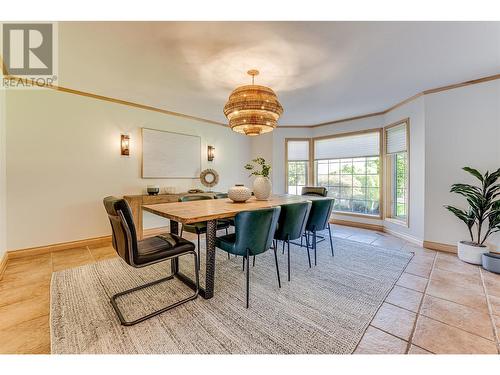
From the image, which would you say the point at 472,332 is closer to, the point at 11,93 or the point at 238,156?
the point at 238,156

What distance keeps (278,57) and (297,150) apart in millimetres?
3500

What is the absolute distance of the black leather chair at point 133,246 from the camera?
160 centimetres

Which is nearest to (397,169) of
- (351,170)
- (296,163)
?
(351,170)

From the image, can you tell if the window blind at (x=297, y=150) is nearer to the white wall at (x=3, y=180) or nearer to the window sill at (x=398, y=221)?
the window sill at (x=398, y=221)

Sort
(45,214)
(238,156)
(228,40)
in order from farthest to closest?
(238,156), (45,214), (228,40)

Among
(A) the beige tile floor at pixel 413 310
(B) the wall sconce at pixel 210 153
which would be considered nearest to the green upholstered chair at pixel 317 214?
(A) the beige tile floor at pixel 413 310

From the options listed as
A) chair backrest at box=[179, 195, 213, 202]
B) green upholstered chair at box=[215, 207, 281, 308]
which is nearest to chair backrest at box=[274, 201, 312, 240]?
green upholstered chair at box=[215, 207, 281, 308]

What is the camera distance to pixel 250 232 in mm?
1926

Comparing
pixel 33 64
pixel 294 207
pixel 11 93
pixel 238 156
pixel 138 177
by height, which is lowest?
pixel 294 207

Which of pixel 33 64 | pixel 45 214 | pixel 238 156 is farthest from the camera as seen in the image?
pixel 238 156

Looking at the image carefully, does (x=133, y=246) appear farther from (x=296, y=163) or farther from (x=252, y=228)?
(x=296, y=163)

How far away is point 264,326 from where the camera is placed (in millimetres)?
1629
